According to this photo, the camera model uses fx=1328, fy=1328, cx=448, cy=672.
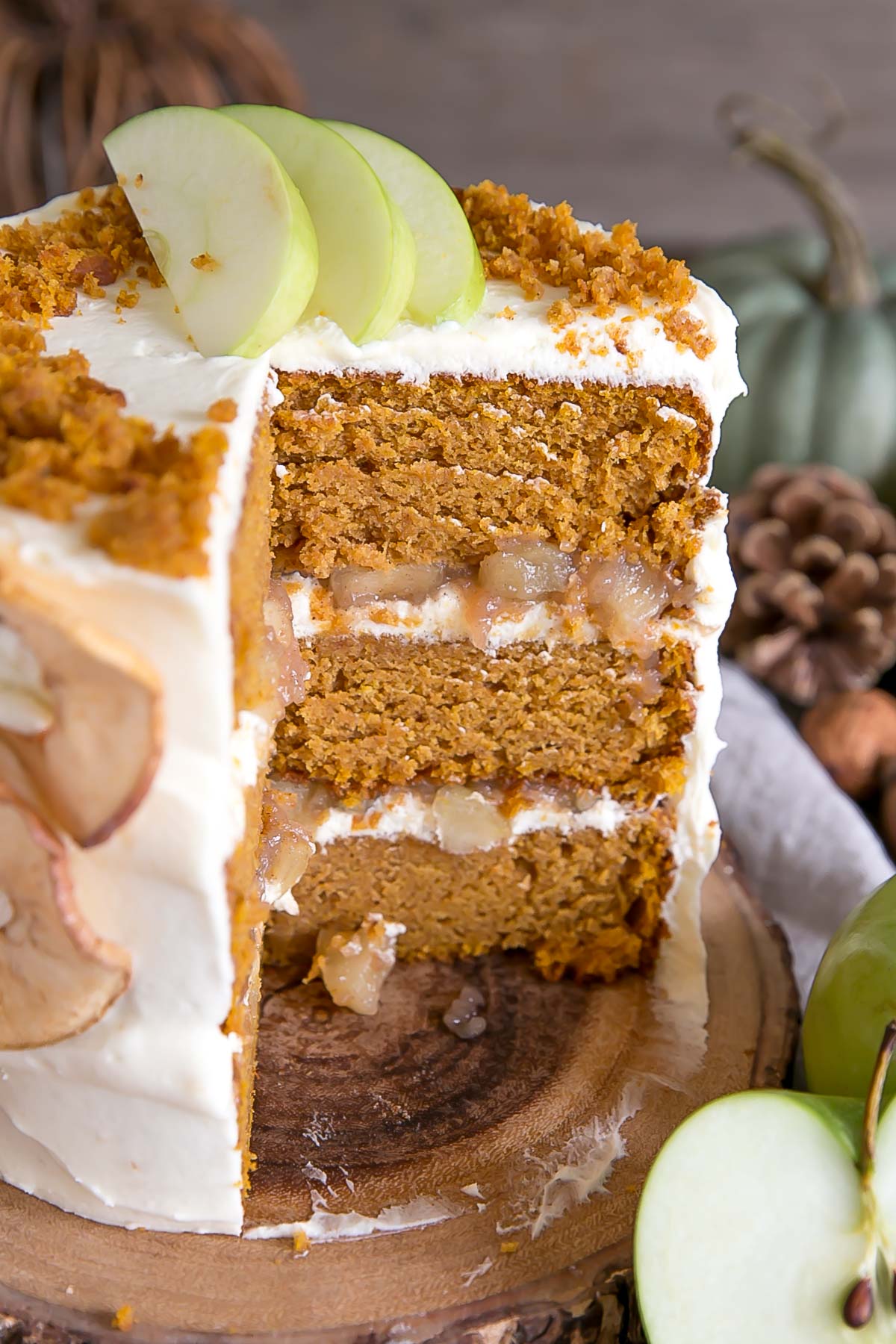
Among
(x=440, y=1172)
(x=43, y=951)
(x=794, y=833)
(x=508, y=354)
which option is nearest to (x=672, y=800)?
(x=794, y=833)

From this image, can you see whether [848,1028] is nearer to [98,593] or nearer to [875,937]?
[875,937]

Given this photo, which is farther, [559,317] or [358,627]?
[358,627]

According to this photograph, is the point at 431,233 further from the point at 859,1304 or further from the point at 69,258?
the point at 859,1304

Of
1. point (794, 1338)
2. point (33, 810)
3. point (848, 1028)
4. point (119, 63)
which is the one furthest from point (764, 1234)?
point (119, 63)

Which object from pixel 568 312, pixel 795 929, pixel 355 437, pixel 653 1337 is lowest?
pixel 795 929

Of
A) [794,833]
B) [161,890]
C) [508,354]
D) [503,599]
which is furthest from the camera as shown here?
[794,833]

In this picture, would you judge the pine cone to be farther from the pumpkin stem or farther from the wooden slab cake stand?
the wooden slab cake stand
